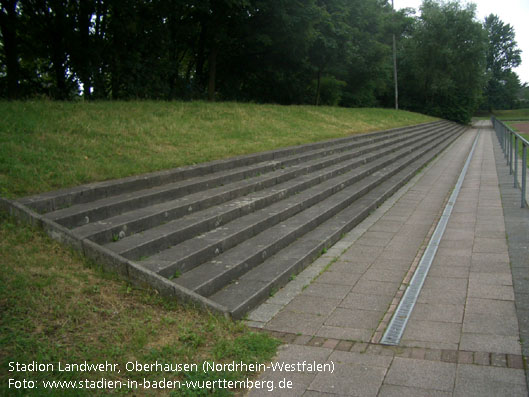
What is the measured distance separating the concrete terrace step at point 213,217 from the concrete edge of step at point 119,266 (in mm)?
196

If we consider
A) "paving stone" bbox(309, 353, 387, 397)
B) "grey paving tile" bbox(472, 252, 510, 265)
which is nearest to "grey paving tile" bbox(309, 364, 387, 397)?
"paving stone" bbox(309, 353, 387, 397)


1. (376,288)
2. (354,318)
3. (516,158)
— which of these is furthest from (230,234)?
(516,158)

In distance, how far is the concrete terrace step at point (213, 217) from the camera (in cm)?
469

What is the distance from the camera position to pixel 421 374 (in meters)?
3.21

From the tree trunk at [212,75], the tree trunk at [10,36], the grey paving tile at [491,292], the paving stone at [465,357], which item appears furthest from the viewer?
the tree trunk at [212,75]

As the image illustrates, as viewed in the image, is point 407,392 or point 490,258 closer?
point 407,392

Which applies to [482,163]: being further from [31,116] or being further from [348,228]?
→ [31,116]

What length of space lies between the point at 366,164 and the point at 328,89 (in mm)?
31040

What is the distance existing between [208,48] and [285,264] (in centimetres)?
2185

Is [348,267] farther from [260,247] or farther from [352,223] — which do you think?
[352,223]

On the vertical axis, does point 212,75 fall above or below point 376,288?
above

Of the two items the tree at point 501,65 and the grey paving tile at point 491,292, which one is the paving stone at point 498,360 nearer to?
the grey paving tile at point 491,292

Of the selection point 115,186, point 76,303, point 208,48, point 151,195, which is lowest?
point 76,303

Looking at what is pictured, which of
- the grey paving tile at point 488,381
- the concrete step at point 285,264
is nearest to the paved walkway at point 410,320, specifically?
the grey paving tile at point 488,381
